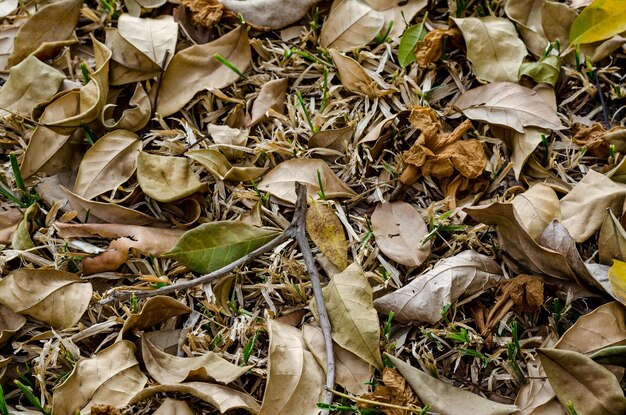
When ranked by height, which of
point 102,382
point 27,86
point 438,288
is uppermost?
point 27,86

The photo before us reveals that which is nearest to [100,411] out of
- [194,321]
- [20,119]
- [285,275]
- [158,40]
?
[194,321]

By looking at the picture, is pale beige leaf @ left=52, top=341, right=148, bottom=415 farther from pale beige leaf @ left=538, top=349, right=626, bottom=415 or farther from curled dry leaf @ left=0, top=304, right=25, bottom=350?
pale beige leaf @ left=538, top=349, right=626, bottom=415

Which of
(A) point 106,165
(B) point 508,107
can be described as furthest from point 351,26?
(A) point 106,165

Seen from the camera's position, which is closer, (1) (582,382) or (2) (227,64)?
(1) (582,382)

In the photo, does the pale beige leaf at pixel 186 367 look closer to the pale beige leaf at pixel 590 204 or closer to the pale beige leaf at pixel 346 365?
the pale beige leaf at pixel 346 365

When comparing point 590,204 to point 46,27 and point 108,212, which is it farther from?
point 46,27

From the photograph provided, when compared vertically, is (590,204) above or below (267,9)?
below
